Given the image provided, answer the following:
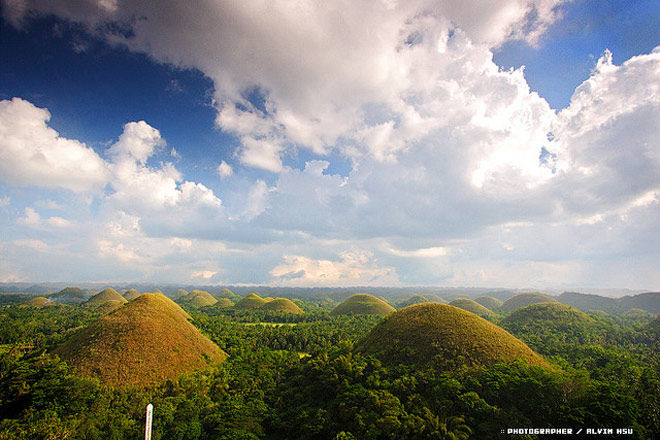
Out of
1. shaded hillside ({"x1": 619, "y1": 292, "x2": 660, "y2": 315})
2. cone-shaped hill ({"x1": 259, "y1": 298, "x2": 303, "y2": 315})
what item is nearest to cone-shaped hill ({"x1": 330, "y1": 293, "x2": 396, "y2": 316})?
cone-shaped hill ({"x1": 259, "y1": 298, "x2": 303, "y2": 315})

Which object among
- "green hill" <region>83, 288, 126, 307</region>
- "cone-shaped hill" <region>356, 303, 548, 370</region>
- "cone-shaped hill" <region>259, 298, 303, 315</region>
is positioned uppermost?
"cone-shaped hill" <region>356, 303, 548, 370</region>

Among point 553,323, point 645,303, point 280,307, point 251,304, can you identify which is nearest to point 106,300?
point 251,304

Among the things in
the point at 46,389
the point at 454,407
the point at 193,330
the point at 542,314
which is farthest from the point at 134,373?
the point at 542,314

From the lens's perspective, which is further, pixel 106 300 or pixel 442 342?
pixel 106 300

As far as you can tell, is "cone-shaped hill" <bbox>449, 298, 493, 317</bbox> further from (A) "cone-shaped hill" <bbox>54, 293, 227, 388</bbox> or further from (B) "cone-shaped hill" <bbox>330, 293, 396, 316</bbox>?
(A) "cone-shaped hill" <bbox>54, 293, 227, 388</bbox>

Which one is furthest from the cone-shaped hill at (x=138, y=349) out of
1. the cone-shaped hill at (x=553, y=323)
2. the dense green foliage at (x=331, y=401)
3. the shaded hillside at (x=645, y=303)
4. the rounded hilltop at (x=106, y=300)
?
the shaded hillside at (x=645, y=303)

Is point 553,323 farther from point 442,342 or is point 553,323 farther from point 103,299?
point 103,299

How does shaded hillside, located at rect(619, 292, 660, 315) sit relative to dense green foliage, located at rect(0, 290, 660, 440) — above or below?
below
